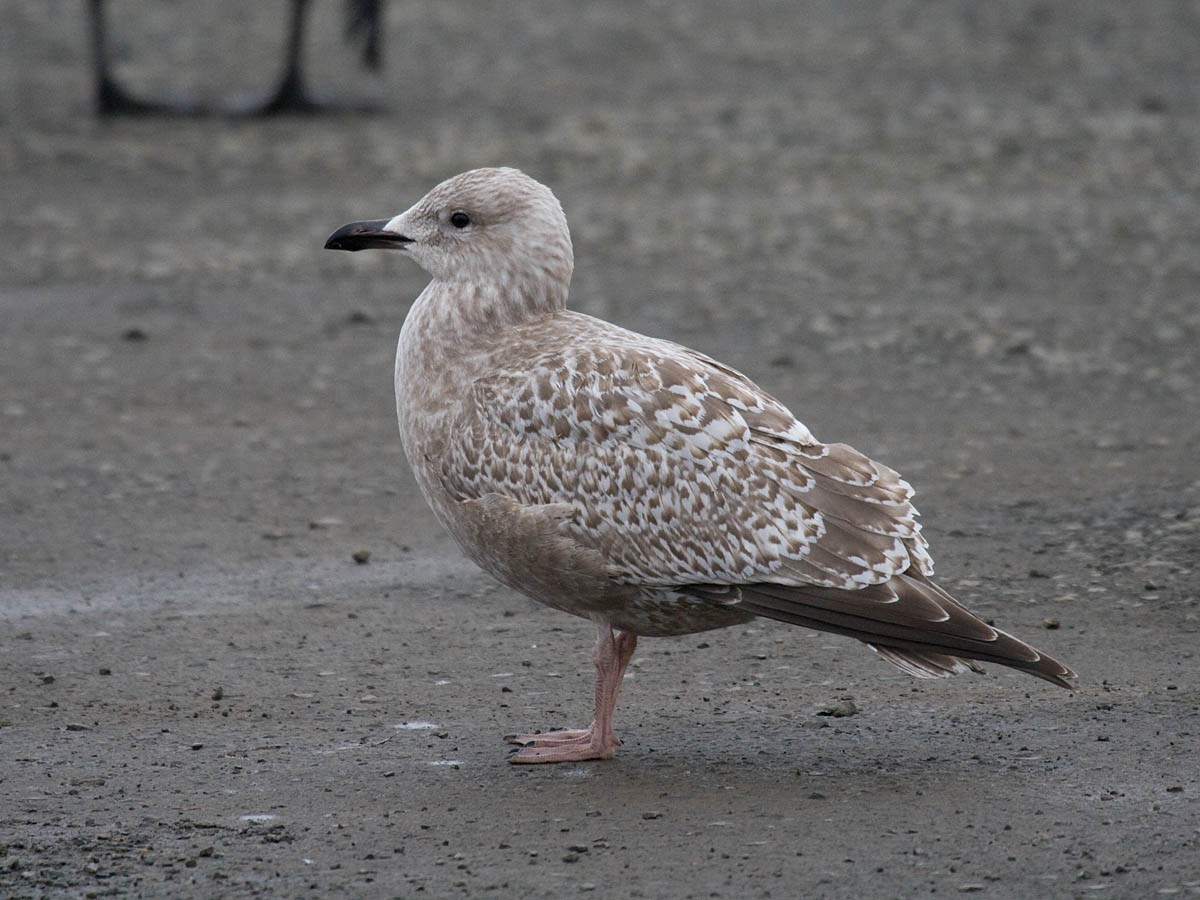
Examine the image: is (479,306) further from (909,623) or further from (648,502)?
(909,623)

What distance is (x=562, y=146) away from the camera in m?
18.4

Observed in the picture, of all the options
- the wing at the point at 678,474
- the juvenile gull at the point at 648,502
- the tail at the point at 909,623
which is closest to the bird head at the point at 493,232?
the juvenile gull at the point at 648,502

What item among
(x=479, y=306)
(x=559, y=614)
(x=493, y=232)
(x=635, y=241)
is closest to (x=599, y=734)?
(x=479, y=306)

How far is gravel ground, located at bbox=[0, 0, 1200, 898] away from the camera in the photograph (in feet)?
17.8

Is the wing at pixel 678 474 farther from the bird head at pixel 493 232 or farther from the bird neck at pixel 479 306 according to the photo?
the bird head at pixel 493 232

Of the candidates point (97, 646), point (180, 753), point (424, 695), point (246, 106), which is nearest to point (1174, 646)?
point (424, 695)

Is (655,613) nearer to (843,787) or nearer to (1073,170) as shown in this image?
(843,787)

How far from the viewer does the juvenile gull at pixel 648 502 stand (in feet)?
18.6

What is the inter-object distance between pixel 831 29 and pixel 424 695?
21.8 m

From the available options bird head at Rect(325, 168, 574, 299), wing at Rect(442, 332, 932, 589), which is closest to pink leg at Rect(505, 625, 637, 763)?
wing at Rect(442, 332, 932, 589)

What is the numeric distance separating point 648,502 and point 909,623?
0.91 m

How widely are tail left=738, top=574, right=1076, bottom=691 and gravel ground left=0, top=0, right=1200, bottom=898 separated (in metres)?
0.42

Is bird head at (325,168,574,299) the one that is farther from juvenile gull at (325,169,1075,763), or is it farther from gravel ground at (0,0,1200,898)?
gravel ground at (0,0,1200,898)

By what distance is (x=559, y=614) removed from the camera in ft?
25.1
